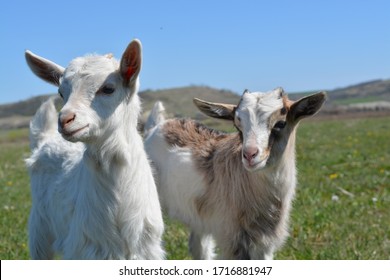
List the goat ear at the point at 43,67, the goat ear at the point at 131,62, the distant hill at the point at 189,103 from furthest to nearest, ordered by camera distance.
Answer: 1. the distant hill at the point at 189,103
2. the goat ear at the point at 43,67
3. the goat ear at the point at 131,62

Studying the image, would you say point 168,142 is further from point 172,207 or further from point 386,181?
point 386,181

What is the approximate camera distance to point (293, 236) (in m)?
6.68

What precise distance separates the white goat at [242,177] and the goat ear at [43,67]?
1354 mm

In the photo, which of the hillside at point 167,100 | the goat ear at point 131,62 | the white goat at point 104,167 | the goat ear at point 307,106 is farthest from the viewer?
the hillside at point 167,100

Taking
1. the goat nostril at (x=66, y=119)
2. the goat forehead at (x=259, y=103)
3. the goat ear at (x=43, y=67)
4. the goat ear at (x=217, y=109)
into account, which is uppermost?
the goat ear at (x=43, y=67)

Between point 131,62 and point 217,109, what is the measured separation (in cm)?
142

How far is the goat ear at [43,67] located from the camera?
4.70 m

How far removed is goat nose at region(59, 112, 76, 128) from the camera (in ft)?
12.7

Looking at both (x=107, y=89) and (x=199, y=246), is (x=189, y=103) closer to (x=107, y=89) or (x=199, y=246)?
(x=199, y=246)

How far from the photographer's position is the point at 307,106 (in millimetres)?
5273

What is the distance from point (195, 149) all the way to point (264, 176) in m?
1.09

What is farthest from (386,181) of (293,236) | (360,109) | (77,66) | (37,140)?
(360,109)

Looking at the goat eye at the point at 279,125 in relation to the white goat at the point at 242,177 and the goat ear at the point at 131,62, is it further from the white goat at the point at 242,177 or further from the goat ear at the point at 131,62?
the goat ear at the point at 131,62

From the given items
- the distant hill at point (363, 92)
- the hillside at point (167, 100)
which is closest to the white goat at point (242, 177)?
the hillside at point (167, 100)
